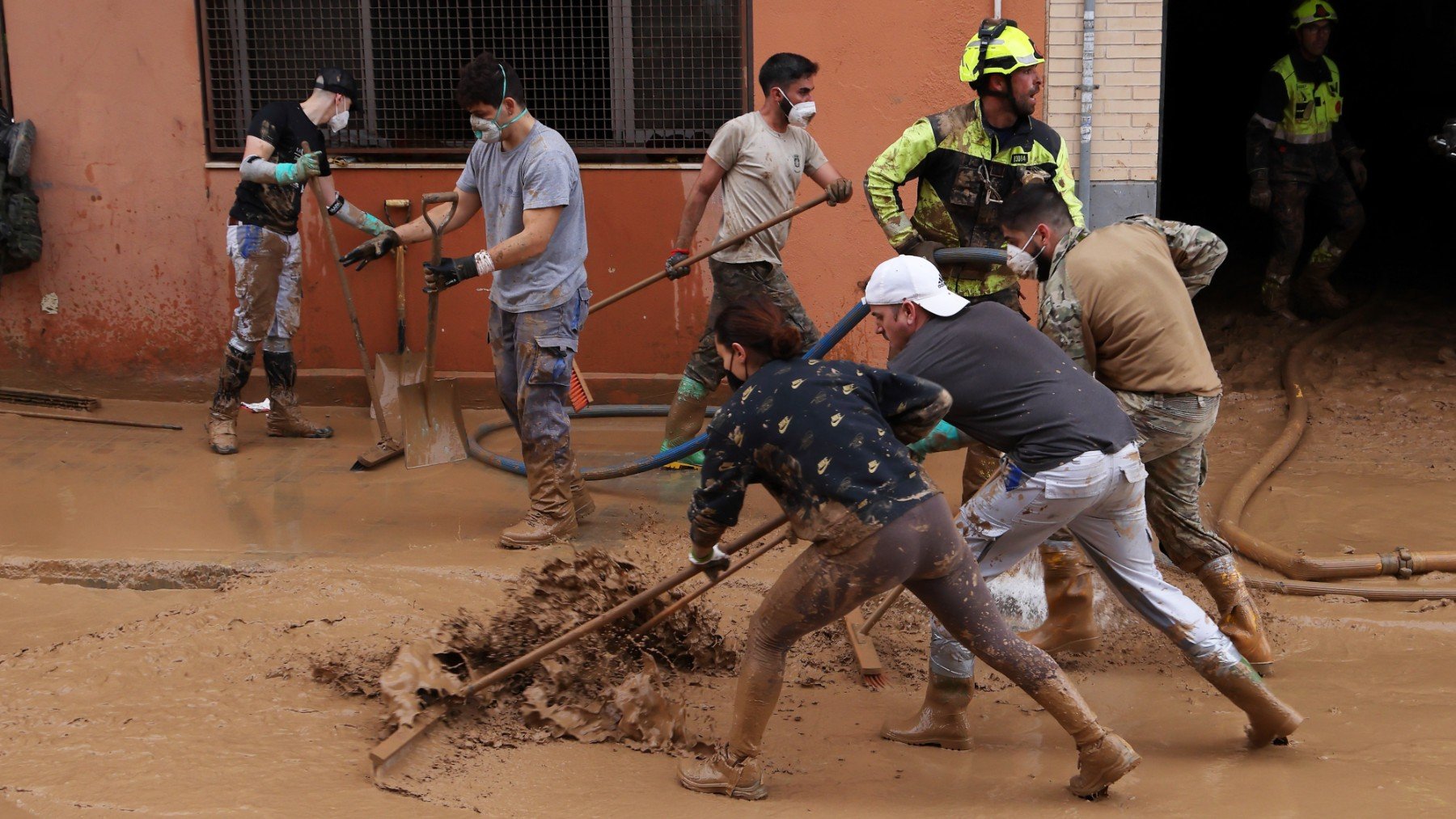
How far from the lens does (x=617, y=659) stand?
4.56m

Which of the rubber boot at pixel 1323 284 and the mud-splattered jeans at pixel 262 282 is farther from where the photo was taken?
the rubber boot at pixel 1323 284

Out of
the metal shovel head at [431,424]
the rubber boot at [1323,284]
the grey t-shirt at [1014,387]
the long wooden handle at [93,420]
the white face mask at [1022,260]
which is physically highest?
the white face mask at [1022,260]

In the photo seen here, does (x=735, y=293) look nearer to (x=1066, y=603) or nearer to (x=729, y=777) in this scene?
(x=1066, y=603)

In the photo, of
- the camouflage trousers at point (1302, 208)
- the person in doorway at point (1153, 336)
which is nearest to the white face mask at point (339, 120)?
the person in doorway at point (1153, 336)

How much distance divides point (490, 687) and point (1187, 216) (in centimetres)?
1093

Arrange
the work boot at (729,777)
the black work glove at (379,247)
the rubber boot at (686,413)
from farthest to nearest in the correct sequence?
the rubber boot at (686,413)
the black work glove at (379,247)
the work boot at (729,777)

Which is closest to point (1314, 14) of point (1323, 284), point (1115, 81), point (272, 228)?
point (1323, 284)

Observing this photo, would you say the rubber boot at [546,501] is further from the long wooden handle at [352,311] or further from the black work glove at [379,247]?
the long wooden handle at [352,311]

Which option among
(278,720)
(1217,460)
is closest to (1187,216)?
(1217,460)

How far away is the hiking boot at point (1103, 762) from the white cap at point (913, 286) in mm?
1356

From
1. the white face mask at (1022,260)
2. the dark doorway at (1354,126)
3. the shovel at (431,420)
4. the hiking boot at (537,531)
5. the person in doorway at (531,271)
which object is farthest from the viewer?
the dark doorway at (1354,126)

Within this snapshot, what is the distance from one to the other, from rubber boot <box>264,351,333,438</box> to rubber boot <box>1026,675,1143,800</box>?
5029 millimetres

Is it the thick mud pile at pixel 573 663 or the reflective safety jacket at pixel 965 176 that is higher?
the reflective safety jacket at pixel 965 176

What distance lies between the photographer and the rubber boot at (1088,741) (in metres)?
3.74
